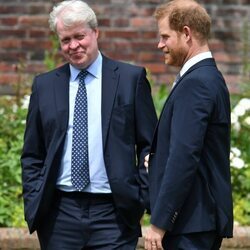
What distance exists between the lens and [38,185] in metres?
5.34

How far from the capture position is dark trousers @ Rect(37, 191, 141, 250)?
523 centimetres

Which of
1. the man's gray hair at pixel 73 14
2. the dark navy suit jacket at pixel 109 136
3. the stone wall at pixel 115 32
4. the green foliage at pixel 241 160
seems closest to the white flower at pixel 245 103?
the green foliage at pixel 241 160

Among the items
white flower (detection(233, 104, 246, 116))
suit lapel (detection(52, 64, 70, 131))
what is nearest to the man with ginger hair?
suit lapel (detection(52, 64, 70, 131))

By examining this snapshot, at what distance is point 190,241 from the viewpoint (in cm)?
460

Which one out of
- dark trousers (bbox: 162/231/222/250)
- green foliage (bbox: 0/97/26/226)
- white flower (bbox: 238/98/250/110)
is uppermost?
dark trousers (bbox: 162/231/222/250)

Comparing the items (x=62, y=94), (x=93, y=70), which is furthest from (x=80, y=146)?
(x=93, y=70)

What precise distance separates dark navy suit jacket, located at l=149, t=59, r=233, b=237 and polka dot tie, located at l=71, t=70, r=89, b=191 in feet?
1.78

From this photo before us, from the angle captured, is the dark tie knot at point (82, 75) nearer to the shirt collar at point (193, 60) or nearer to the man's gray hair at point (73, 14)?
the man's gray hair at point (73, 14)

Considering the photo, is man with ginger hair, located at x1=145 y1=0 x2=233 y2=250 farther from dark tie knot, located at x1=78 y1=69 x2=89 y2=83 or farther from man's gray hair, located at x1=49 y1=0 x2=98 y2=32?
dark tie knot, located at x1=78 y1=69 x2=89 y2=83

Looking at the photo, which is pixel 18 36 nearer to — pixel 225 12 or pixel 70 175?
pixel 225 12

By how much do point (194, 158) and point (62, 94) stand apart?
107cm

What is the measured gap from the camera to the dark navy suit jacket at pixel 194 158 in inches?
179

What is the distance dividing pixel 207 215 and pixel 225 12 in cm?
437

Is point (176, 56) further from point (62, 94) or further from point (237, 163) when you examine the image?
point (237, 163)
